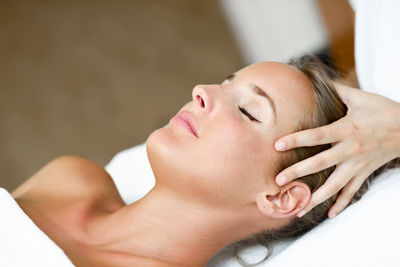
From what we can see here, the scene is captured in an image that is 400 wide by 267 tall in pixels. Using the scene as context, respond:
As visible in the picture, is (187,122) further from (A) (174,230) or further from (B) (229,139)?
(A) (174,230)

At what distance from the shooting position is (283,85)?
4.30 ft

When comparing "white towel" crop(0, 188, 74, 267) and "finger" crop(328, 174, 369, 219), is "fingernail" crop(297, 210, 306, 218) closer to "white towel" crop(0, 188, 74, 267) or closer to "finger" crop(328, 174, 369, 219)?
"finger" crop(328, 174, 369, 219)

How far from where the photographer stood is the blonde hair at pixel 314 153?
1.30 m

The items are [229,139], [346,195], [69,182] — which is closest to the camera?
[229,139]

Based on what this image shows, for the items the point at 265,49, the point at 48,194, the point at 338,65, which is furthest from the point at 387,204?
the point at 265,49

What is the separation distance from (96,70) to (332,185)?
6.32 ft

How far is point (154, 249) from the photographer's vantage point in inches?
54.0

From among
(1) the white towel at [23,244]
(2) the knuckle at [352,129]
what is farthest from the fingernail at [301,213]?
(1) the white towel at [23,244]

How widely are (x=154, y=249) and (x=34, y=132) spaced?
1.58 m

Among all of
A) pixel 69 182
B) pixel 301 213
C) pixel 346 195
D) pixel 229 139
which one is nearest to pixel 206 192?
pixel 229 139

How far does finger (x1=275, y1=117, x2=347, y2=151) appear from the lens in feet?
4.04

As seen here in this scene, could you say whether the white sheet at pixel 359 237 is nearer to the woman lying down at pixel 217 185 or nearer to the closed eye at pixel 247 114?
the woman lying down at pixel 217 185

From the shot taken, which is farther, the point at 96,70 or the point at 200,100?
the point at 96,70

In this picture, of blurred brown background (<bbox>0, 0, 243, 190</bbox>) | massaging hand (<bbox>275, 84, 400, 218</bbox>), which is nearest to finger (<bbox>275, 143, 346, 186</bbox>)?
massaging hand (<bbox>275, 84, 400, 218</bbox>)
